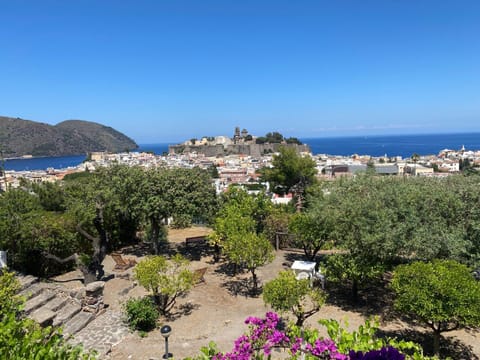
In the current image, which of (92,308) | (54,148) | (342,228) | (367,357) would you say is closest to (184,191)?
(92,308)

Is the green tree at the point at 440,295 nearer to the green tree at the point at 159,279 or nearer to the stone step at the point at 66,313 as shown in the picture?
the green tree at the point at 159,279

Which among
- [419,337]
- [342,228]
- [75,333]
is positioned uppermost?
[342,228]

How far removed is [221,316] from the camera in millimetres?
8766

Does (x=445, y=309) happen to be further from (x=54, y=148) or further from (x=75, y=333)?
(x=54, y=148)

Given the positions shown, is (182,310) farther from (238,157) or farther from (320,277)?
(238,157)

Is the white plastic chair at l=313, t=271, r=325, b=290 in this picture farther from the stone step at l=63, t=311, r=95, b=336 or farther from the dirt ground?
the stone step at l=63, t=311, r=95, b=336

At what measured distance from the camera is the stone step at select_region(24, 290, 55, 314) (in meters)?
7.88

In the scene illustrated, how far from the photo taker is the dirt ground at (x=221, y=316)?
716 centimetres

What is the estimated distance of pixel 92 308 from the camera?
8.59m

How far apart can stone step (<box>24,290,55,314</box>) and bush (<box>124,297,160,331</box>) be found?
223 centimetres

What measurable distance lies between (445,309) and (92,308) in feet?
27.7

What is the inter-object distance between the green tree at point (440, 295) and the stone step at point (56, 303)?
8348mm

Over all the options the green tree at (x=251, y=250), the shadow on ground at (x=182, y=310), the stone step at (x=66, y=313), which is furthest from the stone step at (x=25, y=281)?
the green tree at (x=251, y=250)

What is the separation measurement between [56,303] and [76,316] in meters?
0.69
